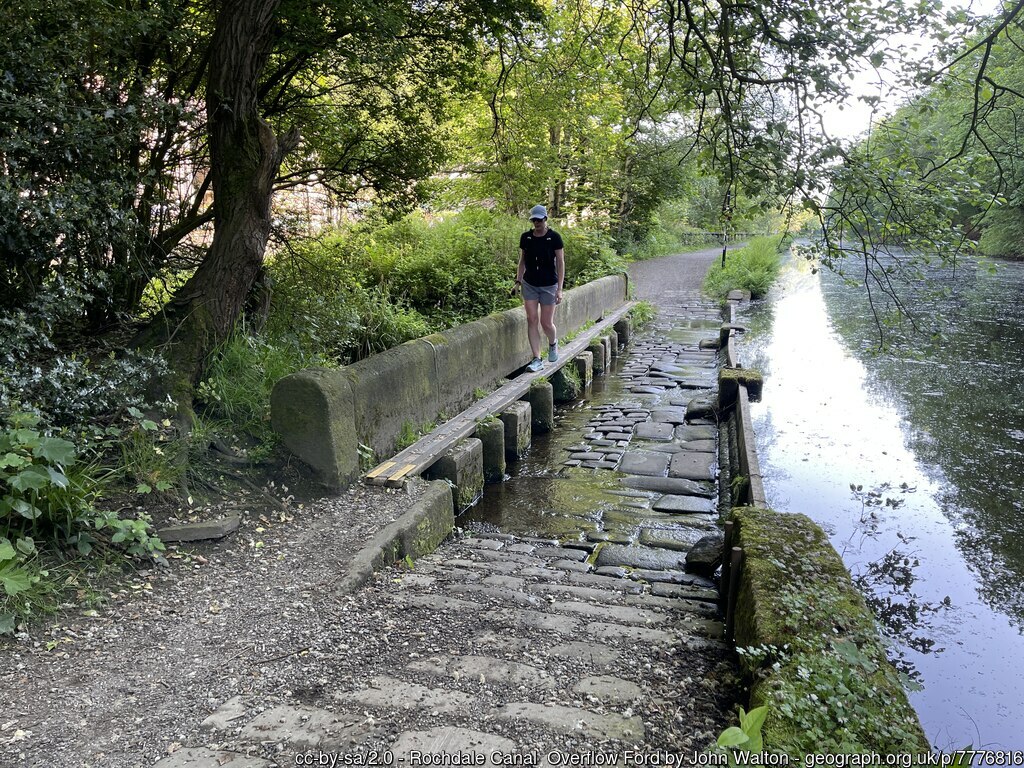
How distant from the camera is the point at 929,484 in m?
7.88

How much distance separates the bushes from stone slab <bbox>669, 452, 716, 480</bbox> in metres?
14.7

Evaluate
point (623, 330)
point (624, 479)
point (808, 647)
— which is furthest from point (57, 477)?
point (623, 330)

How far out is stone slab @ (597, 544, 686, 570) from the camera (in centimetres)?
536

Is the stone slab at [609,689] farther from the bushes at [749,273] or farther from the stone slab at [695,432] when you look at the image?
the bushes at [749,273]

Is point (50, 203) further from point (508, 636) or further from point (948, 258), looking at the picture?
point (948, 258)

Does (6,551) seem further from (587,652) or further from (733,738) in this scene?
(733,738)

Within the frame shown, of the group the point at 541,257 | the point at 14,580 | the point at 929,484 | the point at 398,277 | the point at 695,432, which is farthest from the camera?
the point at 398,277

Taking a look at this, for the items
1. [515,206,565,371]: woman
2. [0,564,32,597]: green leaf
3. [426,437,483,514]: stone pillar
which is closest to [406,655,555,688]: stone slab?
[0,564,32,597]: green leaf

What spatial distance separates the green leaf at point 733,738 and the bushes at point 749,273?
68.6 feet

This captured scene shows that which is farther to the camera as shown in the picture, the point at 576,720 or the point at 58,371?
the point at 58,371

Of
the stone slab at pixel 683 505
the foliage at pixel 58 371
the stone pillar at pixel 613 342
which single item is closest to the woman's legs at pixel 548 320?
the stone slab at pixel 683 505

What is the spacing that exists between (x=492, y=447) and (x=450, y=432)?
2.27 ft

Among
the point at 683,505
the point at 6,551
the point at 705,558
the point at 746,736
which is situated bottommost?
the point at 683,505

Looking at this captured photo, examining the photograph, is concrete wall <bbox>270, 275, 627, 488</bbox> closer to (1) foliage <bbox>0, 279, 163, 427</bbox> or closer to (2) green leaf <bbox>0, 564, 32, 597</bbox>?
(1) foliage <bbox>0, 279, 163, 427</bbox>
